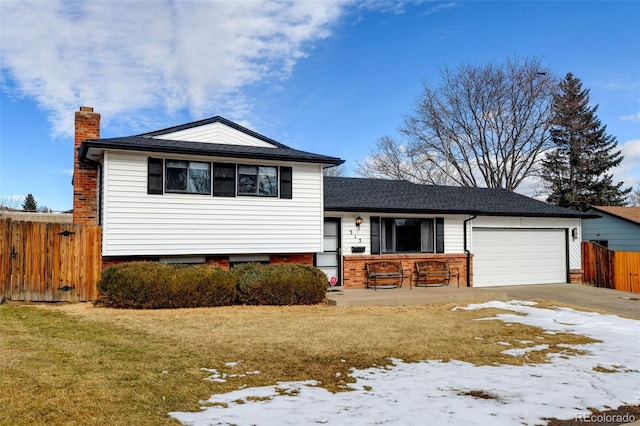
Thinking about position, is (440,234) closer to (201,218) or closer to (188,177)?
(201,218)

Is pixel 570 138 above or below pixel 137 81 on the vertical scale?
above

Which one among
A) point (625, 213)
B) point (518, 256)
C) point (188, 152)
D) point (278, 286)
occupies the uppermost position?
point (188, 152)

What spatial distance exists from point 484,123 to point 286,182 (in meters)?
21.4

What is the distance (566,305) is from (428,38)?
35.5ft

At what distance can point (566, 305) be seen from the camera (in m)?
12.0

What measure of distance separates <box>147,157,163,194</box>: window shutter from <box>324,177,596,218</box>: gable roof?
4784 mm

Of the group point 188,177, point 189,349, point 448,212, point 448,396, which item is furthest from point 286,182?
point 448,396

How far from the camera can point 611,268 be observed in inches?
659

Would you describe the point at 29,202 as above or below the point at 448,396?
above

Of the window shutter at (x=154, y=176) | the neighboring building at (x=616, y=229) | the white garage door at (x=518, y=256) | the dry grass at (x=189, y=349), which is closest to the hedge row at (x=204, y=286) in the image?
the dry grass at (x=189, y=349)

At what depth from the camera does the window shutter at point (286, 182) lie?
1284 centimetres

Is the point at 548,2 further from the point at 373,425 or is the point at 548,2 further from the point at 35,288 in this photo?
the point at 35,288

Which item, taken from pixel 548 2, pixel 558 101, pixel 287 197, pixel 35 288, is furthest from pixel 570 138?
pixel 35 288

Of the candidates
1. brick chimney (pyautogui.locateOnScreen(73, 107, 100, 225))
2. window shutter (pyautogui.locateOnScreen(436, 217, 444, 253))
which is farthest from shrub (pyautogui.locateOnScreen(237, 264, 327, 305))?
window shutter (pyautogui.locateOnScreen(436, 217, 444, 253))
